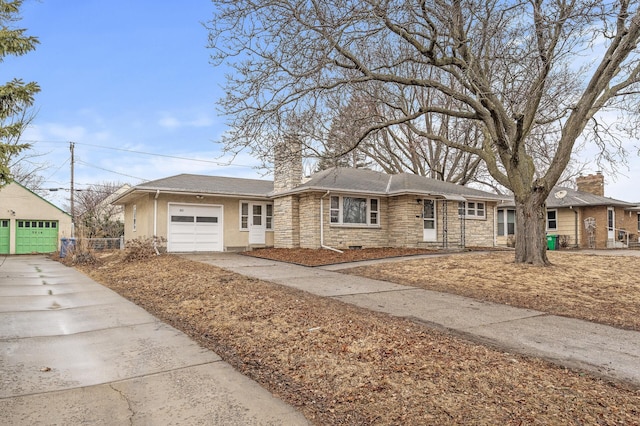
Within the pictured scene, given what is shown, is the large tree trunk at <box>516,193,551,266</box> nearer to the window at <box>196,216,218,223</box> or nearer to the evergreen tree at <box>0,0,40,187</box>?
the window at <box>196,216,218,223</box>

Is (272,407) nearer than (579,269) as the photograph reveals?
Yes

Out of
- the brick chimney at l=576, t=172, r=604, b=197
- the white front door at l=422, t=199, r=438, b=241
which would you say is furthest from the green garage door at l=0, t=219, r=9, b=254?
the brick chimney at l=576, t=172, r=604, b=197

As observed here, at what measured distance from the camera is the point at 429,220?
18.6 m

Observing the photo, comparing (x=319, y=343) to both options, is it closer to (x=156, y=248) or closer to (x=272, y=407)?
(x=272, y=407)

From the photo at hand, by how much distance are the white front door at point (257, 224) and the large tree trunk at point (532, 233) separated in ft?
36.7

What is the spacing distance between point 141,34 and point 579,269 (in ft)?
42.3

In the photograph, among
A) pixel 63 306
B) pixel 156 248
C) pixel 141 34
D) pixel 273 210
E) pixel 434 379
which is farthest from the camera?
pixel 273 210

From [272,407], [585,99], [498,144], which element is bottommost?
[272,407]

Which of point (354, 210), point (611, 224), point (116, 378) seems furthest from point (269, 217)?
point (611, 224)

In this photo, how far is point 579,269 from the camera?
10867 millimetres

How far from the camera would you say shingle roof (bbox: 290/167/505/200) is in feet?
56.2

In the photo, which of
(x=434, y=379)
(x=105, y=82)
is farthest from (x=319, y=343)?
(x=105, y=82)

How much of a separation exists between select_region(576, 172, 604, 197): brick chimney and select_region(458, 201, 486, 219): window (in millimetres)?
10518

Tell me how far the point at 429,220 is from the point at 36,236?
78.3 ft
